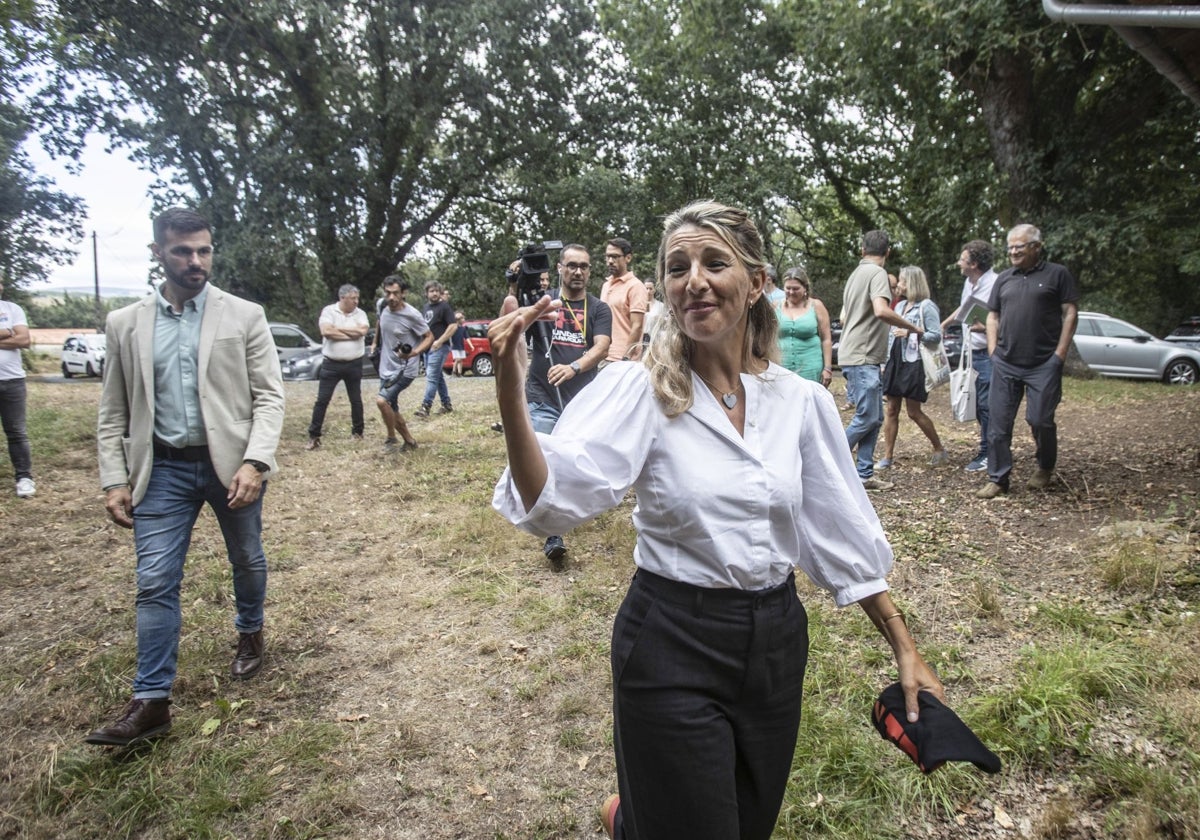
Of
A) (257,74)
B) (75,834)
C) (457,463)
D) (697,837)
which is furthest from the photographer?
(257,74)

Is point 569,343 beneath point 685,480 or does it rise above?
above

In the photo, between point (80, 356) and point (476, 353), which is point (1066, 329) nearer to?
point (476, 353)

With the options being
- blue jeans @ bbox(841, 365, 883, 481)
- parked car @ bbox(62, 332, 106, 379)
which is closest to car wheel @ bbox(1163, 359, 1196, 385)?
blue jeans @ bbox(841, 365, 883, 481)

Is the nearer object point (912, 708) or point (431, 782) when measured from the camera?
point (912, 708)

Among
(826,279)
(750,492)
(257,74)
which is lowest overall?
(750,492)

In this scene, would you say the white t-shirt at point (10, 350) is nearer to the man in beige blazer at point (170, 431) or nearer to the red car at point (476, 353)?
the man in beige blazer at point (170, 431)

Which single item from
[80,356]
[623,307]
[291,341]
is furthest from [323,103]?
[623,307]

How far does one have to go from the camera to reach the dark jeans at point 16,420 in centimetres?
630

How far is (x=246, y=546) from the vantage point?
11.4ft

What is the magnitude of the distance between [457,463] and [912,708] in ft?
22.9

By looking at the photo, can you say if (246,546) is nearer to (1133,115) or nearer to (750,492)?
(750,492)

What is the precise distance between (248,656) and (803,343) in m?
5.07

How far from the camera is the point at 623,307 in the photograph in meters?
5.96

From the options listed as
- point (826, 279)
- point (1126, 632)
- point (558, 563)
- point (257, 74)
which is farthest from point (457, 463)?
point (826, 279)
